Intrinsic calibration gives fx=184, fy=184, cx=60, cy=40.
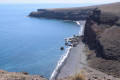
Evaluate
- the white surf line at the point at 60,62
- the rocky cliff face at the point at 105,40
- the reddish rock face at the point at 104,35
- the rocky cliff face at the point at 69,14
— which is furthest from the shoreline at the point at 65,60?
the rocky cliff face at the point at 69,14

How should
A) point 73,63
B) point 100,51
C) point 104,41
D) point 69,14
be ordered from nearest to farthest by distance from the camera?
point 73,63 < point 100,51 < point 104,41 < point 69,14

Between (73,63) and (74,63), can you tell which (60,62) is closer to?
(73,63)

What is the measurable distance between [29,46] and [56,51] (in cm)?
1097

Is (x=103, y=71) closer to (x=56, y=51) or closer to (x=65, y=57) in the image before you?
(x=65, y=57)

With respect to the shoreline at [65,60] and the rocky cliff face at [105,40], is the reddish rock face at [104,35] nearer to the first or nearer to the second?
the rocky cliff face at [105,40]

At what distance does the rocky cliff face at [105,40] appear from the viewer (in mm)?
39972

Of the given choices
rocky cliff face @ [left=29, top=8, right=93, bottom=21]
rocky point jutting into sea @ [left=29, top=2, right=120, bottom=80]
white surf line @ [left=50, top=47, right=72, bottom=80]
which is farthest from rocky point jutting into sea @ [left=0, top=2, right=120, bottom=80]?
rocky cliff face @ [left=29, top=8, right=93, bottom=21]

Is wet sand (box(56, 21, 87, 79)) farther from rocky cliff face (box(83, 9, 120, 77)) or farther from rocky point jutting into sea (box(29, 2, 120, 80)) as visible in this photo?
rocky cliff face (box(83, 9, 120, 77))

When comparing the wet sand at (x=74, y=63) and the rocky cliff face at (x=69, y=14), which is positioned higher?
the rocky cliff face at (x=69, y=14)

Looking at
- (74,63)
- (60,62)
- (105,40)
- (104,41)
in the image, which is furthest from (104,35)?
(60,62)

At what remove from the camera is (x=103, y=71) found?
38.4 m

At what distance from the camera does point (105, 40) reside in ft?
158

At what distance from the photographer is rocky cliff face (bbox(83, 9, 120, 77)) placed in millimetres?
39972

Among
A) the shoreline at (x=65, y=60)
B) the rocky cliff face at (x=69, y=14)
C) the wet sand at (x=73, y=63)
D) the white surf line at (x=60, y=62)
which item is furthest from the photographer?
the rocky cliff face at (x=69, y=14)
